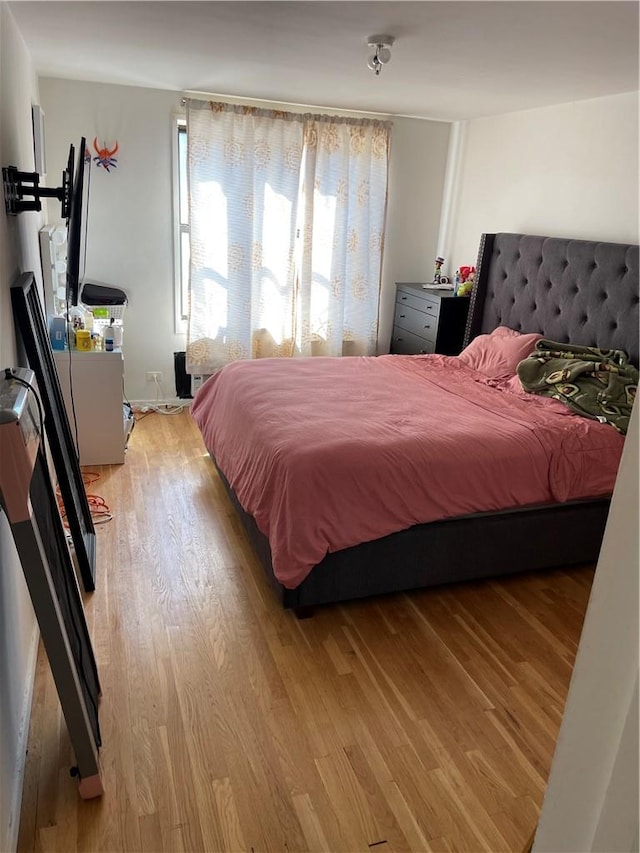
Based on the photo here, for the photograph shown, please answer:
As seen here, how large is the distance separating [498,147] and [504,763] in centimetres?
412

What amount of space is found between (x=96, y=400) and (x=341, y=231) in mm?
2396

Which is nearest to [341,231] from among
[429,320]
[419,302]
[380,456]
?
[419,302]

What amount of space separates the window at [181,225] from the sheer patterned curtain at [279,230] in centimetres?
14

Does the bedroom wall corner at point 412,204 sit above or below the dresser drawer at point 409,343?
above

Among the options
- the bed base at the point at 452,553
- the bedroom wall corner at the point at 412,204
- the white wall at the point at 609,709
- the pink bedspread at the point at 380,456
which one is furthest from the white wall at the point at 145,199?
the white wall at the point at 609,709

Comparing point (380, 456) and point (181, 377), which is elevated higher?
point (380, 456)

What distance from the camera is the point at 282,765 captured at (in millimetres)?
1849

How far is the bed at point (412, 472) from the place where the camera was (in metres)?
2.42

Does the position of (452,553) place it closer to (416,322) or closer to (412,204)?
Result: (416,322)

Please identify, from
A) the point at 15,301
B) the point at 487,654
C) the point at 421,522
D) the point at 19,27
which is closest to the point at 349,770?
the point at 487,654

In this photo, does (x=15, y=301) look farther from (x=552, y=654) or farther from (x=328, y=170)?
(x=328, y=170)

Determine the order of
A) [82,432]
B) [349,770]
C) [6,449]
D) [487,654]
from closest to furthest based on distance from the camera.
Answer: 1. [6,449]
2. [349,770]
3. [487,654]
4. [82,432]

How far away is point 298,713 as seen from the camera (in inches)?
80.4

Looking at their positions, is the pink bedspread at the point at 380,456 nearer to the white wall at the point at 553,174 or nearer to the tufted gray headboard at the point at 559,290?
the tufted gray headboard at the point at 559,290
